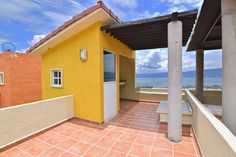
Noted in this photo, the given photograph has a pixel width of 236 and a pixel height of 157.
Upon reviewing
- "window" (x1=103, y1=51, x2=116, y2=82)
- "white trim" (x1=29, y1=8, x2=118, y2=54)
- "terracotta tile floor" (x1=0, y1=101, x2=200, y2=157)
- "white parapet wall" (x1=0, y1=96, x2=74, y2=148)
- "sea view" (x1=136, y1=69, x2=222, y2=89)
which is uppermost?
"white trim" (x1=29, y1=8, x2=118, y2=54)

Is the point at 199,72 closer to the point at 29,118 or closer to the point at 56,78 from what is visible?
the point at 56,78

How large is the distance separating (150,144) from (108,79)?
2625 millimetres

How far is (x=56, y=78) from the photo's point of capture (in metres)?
5.59

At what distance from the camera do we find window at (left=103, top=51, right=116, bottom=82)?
4660mm

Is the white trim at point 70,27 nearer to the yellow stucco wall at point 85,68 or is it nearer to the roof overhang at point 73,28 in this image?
the roof overhang at point 73,28

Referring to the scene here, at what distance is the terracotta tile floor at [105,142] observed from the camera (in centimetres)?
274

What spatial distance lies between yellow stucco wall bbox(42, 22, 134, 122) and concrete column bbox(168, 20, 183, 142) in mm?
2150

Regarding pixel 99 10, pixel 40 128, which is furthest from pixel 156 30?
pixel 40 128

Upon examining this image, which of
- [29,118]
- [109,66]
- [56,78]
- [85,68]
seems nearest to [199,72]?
[109,66]

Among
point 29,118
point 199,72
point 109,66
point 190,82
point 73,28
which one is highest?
point 73,28

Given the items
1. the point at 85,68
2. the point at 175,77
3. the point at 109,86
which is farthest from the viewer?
the point at 109,86

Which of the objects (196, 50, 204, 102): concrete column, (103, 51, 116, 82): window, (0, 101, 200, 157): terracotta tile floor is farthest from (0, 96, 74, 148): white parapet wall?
(196, 50, 204, 102): concrete column

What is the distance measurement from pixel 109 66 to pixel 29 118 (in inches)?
117

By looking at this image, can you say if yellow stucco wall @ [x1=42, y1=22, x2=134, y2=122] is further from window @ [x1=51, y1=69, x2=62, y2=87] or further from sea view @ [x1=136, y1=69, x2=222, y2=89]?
sea view @ [x1=136, y1=69, x2=222, y2=89]
